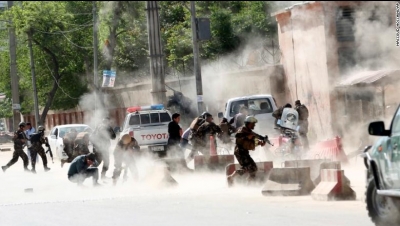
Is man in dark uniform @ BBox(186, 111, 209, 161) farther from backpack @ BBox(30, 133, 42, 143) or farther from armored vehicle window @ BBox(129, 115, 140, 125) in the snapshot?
armored vehicle window @ BBox(129, 115, 140, 125)

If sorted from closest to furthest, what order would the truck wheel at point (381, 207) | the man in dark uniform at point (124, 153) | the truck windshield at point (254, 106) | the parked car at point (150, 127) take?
the truck wheel at point (381, 207) < the man in dark uniform at point (124, 153) < the truck windshield at point (254, 106) < the parked car at point (150, 127)

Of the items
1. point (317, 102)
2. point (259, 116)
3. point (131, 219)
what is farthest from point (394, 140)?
point (317, 102)

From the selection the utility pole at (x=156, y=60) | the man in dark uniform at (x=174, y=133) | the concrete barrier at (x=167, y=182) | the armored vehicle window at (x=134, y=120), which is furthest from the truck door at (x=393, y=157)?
the armored vehicle window at (x=134, y=120)

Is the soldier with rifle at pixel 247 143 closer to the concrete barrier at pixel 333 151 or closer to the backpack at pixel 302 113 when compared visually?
the concrete barrier at pixel 333 151

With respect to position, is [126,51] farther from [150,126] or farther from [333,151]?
[333,151]

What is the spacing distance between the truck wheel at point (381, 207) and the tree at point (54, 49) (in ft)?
50.4

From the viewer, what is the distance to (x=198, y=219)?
1505 cm

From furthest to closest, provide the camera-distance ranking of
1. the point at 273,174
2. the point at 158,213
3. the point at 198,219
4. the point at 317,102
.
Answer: the point at 317,102, the point at 273,174, the point at 158,213, the point at 198,219

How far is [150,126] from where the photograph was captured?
3384 cm

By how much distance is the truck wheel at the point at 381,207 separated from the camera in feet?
40.1

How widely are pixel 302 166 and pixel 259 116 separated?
11.4 metres

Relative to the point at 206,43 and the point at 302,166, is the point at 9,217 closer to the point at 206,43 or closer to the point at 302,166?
the point at 302,166

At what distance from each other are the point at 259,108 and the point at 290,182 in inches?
522

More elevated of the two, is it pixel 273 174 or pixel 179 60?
pixel 179 60
